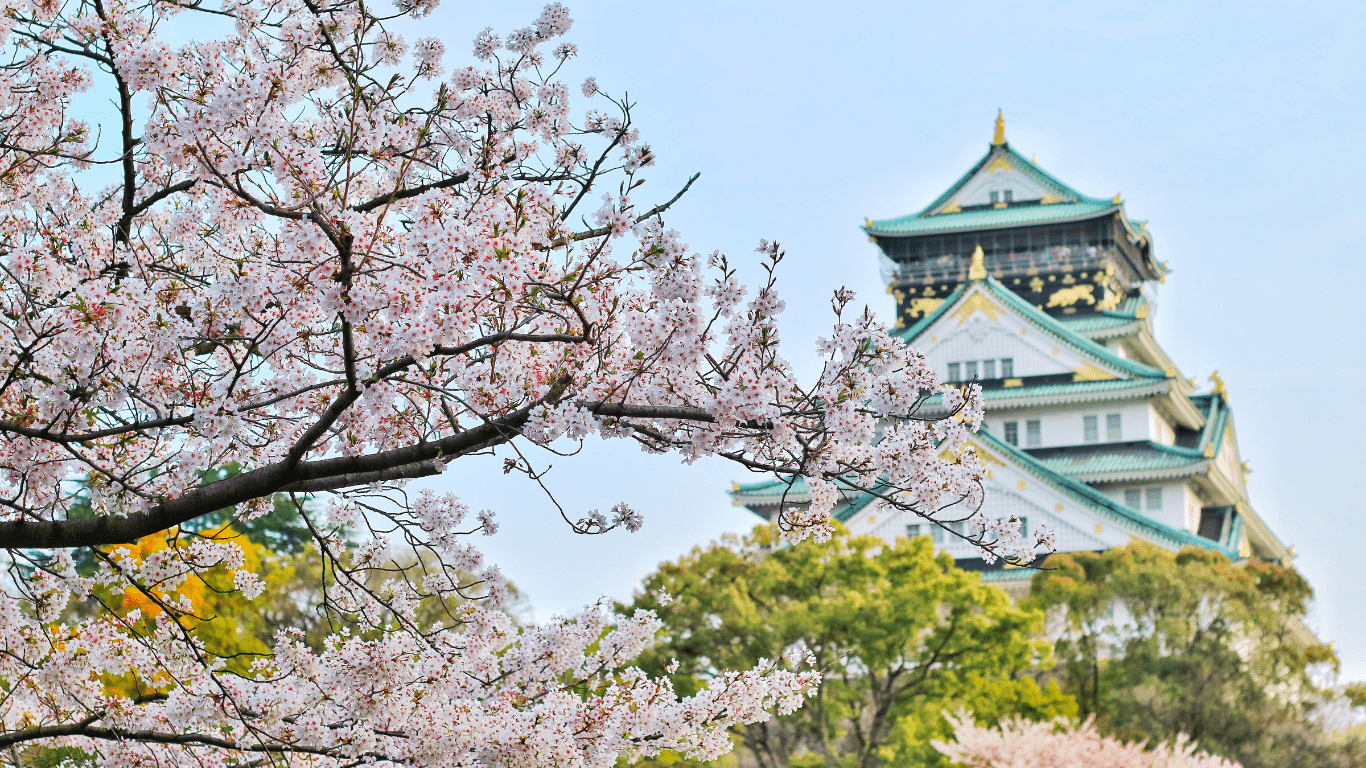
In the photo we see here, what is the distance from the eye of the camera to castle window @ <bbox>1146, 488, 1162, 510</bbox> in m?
34.8

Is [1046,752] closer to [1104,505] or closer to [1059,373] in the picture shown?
[1104,505]

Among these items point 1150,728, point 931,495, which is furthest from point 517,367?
point 1150,728

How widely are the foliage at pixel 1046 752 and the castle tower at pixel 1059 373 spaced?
40.3 ft

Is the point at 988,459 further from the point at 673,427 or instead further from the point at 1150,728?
the point at 673,427

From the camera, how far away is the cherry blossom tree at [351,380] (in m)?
4.78

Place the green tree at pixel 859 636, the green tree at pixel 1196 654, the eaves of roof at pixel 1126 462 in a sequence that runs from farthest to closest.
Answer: the eaves of roof at pixel 1126 462 < the green tree at pixel 1196 654 < the green tree at pixel 859 636

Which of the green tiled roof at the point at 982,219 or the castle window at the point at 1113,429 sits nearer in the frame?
the castle window at the point at 1113,429

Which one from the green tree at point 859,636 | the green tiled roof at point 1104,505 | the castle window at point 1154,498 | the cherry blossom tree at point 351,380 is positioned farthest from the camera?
the castle window at point 1154,498

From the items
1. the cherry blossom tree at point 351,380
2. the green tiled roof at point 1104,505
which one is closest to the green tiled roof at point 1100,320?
the green tiled roof at point 1104,505

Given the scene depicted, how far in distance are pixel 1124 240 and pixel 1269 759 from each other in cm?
2161

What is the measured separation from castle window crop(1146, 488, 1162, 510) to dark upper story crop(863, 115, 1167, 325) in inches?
230

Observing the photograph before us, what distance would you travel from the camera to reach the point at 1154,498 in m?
34.8

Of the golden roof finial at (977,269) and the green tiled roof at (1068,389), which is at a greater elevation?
the golden roof finial at (977,269)

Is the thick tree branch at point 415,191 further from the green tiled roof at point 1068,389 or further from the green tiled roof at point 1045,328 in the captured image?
the green tiled roof at point 1045,328
